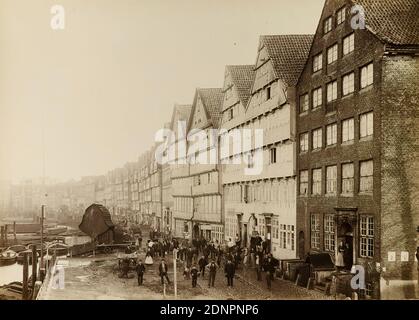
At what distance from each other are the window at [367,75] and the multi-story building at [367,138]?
3 cm

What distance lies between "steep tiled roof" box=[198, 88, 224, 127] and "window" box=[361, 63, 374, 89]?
457 centimetres

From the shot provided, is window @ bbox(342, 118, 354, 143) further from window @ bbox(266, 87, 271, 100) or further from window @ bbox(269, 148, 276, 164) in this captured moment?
window @ bbox(266, 87, 271, 100)

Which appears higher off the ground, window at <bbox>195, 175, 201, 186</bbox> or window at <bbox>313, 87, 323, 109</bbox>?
window at <bbox>313, 87, 323, 109</bbox>

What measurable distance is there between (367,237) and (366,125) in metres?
2.95

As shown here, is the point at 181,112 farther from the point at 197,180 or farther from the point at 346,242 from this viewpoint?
the point at 346,242

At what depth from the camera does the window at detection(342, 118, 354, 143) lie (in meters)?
15.6

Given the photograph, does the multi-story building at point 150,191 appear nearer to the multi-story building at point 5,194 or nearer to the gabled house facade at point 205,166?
the gabled house facade at point 205,166

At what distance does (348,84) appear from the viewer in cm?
1568

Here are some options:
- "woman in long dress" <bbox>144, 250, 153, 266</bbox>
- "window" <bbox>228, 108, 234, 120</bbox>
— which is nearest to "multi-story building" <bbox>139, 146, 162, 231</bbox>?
"woman in long dress" <bbox>144, 250, 153, 266</bbox>

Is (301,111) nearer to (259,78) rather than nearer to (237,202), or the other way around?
(259,78)

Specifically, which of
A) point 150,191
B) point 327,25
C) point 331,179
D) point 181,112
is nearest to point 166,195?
point 150,191
